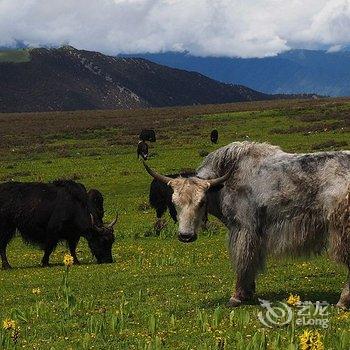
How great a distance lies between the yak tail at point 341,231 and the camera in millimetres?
8562

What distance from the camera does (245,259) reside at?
9.60m

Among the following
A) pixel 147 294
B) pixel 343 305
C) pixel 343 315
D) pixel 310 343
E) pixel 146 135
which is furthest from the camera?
pixel 146 135

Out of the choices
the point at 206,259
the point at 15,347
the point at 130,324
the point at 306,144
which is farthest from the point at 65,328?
the point at 306,144

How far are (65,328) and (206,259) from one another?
23.2 ft

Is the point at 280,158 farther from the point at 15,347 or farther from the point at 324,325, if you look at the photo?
the point at 15,347

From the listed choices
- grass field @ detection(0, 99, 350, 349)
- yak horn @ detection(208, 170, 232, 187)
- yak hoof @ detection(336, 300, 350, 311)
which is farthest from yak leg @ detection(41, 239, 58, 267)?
yak hoof @ detection(336, 300, 350, 311)

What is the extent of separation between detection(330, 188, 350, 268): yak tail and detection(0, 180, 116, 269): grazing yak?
8.98 meters

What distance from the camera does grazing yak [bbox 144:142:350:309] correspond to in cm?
880

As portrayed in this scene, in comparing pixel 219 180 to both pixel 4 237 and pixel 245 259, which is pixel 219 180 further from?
pixel 4 237

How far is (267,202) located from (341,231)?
1276 millimetres

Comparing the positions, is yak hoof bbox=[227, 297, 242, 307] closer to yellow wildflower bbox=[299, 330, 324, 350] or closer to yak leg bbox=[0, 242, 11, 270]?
yellow wildflower bbox=[299, 330, 324, 350]

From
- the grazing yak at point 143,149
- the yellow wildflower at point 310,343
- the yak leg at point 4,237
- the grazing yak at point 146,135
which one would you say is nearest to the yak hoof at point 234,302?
the yellow wildflower at point 310,343

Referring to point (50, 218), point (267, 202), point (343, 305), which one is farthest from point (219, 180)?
point (50, 218)

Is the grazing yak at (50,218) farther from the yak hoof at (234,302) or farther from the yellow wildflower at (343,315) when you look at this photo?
the yellow wildflower at (343,315)
